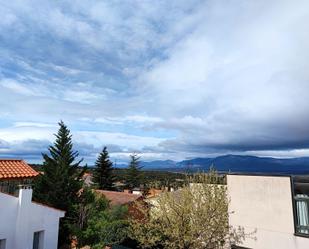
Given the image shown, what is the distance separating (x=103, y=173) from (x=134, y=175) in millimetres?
15836

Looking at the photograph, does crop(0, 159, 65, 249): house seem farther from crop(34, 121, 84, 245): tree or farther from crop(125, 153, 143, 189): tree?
crop(125, 153, 143, 189): tree

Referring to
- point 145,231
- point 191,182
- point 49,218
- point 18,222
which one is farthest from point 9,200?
point 191,182

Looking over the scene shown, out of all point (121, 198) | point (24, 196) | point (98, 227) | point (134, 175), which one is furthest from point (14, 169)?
point (134, 175)

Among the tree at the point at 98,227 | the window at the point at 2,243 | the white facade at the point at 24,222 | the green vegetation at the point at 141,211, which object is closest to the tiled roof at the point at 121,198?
the green vegetation at the point at 141,211

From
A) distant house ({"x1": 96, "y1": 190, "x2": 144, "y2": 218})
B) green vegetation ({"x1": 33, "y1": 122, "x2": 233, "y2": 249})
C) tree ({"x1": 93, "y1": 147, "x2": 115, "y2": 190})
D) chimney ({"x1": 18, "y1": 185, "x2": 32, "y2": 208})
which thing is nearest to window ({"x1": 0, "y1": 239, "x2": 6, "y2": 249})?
chimney ({"x1": 18, "y1": 185, "x2": 32, "y2": 208})

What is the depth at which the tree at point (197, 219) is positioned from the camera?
19.8 meters

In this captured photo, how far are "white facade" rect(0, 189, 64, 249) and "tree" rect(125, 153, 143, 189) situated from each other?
58.3 m

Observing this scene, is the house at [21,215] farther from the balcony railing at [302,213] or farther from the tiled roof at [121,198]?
the tiled roof at [121,198]

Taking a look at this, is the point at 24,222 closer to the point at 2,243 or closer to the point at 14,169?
the point at 2,243

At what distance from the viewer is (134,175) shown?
79.9m

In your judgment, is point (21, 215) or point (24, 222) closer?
point (21, 215)

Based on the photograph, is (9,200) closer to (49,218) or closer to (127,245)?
(49,218)

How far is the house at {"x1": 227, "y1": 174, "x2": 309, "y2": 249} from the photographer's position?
51.5 feet

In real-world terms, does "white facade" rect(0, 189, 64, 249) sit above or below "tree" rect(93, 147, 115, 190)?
below
